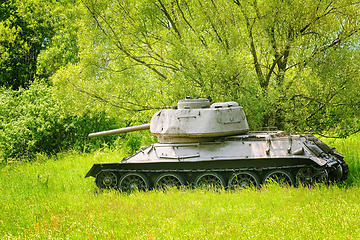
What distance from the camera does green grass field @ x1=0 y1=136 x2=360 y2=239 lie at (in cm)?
616

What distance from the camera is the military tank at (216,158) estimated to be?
9.59m

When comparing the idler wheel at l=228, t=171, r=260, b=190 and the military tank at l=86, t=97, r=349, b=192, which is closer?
the military tank at l=86, t=97, r=349, b=192

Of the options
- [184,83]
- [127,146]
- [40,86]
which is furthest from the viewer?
[40,86]

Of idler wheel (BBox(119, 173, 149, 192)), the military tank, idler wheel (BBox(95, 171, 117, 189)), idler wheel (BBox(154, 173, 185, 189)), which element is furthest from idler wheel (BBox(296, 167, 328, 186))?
idler wheel (BBox(95, 171, 117, 189))

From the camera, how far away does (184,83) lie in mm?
12289

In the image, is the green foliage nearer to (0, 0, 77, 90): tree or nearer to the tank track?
(0, 0, 77, 90): tree

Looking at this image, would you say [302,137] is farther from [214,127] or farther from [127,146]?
[127,146]

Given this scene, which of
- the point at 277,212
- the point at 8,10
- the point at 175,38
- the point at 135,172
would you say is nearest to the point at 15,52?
the point at 8,10

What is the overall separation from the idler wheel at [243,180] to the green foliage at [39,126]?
882cm

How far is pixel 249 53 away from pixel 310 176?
451 centimetres

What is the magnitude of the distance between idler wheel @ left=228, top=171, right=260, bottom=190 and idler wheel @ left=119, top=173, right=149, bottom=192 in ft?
7.30

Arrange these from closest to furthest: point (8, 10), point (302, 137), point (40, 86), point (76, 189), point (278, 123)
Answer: point (302, 137) → point (76, 189) → point (278, 123) → point (40, 86) → point (8, 10)

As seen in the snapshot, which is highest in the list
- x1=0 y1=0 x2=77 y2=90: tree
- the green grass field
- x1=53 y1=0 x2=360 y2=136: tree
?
x1=0 y1=0 x2=77 y2=90: tree

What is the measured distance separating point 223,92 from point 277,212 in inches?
215
